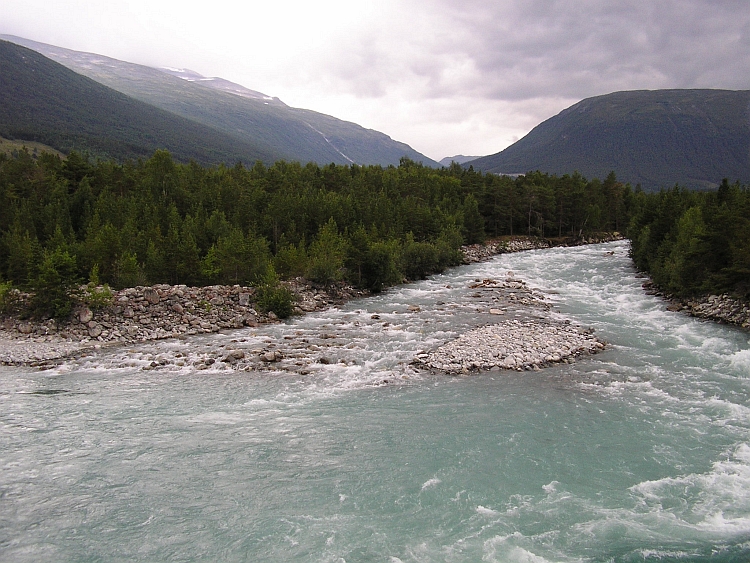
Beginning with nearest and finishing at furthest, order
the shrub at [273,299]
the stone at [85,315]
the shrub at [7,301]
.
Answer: the stone at [85,315]
the shrub at [7,301]
the shrub at [273,299]

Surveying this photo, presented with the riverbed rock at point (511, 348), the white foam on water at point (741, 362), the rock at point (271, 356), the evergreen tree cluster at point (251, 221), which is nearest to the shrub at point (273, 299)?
the evergreen tree cluster at point (251, 221)

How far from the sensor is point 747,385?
1889 centimetres

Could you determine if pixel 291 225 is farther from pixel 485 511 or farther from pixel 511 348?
pixel 485 511

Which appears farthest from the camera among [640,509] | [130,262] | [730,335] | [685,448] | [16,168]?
[16,168]

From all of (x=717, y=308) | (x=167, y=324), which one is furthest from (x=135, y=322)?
(x=717, y=308)

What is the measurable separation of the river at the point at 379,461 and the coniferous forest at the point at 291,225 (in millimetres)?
12608

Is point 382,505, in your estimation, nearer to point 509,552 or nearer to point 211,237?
point 509,552

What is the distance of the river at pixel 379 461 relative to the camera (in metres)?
10.3

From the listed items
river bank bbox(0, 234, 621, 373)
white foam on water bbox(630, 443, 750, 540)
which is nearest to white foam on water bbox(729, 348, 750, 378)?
river bank bbox(0, 234, 621, 373)

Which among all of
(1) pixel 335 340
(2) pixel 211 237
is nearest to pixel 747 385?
(1) pixel 335 340

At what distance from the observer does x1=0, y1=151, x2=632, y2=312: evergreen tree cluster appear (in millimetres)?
36031

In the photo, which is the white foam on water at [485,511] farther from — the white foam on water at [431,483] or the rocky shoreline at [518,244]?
the rocky shoreline at [518,244]

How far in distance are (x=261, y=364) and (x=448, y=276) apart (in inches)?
1218

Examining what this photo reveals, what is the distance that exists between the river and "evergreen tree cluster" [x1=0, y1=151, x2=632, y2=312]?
556 inches
